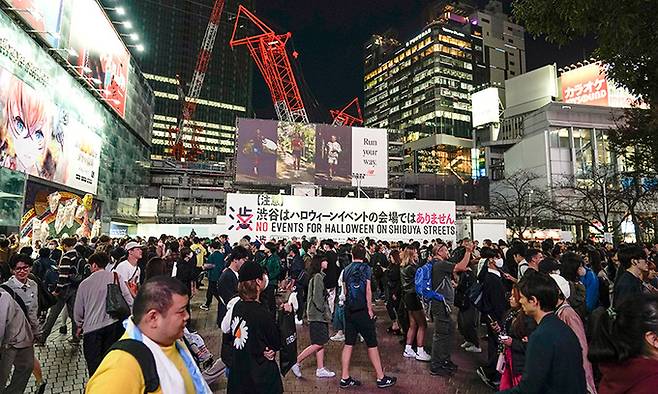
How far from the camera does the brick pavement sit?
17.3ft

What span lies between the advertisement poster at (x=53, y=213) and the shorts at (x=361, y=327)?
17.6 metres

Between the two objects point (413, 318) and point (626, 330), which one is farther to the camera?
point (413, 318)

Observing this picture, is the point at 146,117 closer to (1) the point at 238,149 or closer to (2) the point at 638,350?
(1) the point at 238,149

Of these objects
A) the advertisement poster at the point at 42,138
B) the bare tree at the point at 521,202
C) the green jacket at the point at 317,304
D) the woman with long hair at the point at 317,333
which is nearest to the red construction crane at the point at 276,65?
the advertisement poster at the point at 42,138

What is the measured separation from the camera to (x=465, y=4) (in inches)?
4358

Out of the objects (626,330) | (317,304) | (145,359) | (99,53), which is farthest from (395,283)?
(99,53)

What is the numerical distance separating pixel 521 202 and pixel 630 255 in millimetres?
37775

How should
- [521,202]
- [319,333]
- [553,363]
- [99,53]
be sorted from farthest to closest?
1. [521,202]
2. [99,53]
3. [319,333]
4. [553,363]

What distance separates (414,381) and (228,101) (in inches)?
4510

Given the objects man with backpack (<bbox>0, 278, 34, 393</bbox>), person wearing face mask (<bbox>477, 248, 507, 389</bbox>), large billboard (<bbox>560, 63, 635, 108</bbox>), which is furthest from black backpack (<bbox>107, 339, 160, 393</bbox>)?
large billboard (<bbox>560, 63, 635, 108</bbox>)

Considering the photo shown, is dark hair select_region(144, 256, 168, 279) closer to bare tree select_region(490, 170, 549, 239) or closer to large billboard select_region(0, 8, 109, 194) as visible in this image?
large billboard select_region(0, 8, 109, 194)

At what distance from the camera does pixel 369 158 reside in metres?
32.4

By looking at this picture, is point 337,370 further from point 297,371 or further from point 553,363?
point 553,363

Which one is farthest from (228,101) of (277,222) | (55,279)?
(55,279)
